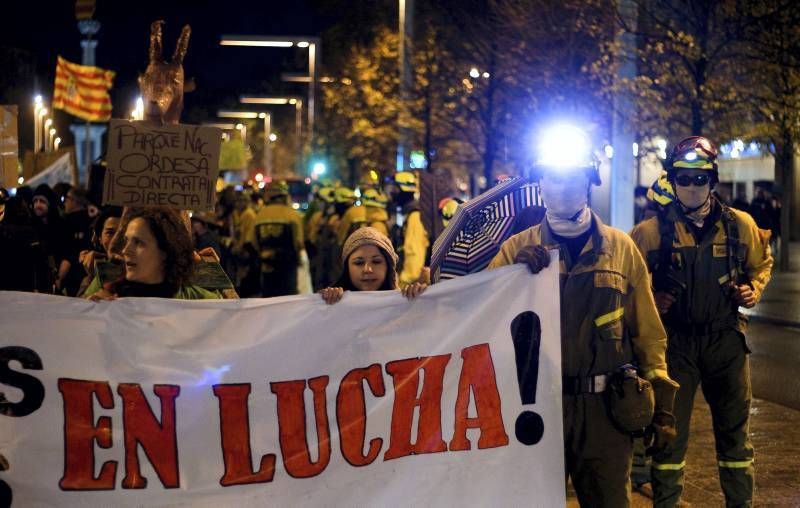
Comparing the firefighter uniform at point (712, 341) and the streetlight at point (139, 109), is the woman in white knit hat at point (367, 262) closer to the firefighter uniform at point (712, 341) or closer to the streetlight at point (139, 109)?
the firefighter uniform at point (712, 341)

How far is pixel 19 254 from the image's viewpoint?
27.1 ft

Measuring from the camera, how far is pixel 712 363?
6516 mm

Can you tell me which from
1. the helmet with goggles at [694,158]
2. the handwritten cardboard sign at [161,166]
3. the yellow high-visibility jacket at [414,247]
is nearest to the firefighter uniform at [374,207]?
the yellow high-visibility jacket at [414,247]

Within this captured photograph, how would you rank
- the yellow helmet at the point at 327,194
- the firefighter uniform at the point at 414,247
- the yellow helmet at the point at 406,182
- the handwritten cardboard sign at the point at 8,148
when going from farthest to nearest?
the yellow helmet at the point at 327,194, the yellow helmet at the point at 406,182, the firefighter uniform at the point at 414,247, the handwritten cardboard sign at the point at 8,148

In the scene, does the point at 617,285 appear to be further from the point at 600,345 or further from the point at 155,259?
the point at 155,259

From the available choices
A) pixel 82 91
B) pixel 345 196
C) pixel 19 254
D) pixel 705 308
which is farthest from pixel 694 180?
pixel 82 91

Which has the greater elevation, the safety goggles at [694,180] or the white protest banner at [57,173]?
the white protest banner at [57,173]

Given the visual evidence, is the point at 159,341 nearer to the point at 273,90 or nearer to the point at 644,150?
the point at 644,150

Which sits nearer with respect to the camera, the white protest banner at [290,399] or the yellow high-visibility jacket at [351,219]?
the white protest banner at [290,399]

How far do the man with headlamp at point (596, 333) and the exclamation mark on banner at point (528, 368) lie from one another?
10cm

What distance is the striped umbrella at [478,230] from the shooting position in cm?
632

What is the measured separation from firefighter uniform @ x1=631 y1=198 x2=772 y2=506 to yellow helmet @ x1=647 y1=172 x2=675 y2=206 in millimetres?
376

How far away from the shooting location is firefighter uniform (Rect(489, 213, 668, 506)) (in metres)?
4.98

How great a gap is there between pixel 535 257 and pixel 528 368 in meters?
0.43
